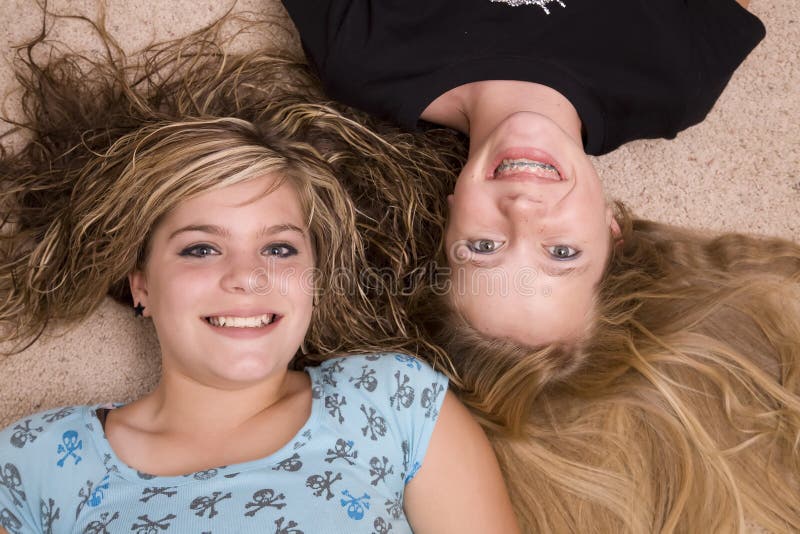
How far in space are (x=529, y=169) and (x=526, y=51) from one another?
31 cm

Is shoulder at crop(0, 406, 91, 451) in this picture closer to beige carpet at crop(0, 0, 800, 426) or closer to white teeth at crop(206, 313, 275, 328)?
beige carpet at crop(0, 0, 800, 426)

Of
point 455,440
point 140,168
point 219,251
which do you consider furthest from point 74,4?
point 455,440

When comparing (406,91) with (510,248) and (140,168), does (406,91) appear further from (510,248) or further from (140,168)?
(140,168)

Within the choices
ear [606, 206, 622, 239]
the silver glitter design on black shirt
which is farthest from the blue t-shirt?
the silver glitter design on black shirt

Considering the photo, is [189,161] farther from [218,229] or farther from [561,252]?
[561,252]

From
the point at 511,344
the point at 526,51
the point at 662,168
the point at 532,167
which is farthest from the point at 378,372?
the point at 662,168

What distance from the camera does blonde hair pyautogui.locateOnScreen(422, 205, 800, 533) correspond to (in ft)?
5.21

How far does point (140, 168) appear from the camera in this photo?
1.54m

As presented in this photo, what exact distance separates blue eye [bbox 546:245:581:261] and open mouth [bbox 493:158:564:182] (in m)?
0.13

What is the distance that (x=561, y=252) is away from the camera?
1484 millimetres

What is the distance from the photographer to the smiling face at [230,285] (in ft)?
4.53

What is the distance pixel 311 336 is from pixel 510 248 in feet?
1.67

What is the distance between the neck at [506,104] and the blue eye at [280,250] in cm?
44

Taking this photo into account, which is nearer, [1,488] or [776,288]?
[1,488]
